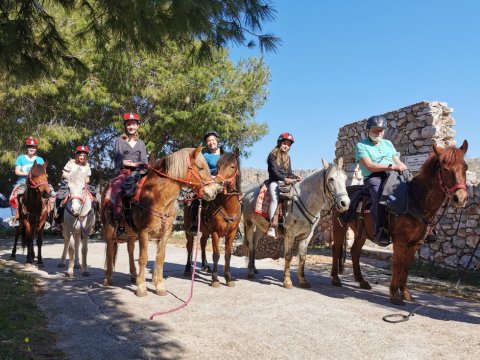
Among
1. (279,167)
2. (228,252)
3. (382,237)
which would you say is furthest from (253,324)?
(279,167)

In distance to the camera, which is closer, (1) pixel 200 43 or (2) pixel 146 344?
(2) pixel 146 344

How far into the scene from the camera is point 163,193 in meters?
5.88

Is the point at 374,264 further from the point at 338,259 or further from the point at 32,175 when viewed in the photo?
the point at 32,175

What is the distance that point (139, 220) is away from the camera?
6.02 meters

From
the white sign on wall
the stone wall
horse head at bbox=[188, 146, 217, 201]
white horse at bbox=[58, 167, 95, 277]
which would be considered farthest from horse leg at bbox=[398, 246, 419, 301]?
white horse at bbox=[58, 167, 95, 277]

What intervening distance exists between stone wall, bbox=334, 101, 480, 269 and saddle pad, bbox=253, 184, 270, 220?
188 inches

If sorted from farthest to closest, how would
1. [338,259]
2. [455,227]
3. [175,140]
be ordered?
[175,140] < [455,227] < [338,259]

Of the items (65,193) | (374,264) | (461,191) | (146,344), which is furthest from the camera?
(374,264)

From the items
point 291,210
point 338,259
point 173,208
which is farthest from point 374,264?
point 173,208

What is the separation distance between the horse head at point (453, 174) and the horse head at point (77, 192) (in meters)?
6.25

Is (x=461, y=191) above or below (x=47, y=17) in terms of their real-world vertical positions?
below

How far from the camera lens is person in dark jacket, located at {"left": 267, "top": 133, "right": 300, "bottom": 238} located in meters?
7.26

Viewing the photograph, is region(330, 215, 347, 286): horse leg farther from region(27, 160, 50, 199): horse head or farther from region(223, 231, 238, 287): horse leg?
region(27, 160, 50, 199): horse head

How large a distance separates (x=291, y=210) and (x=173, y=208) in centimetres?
214
